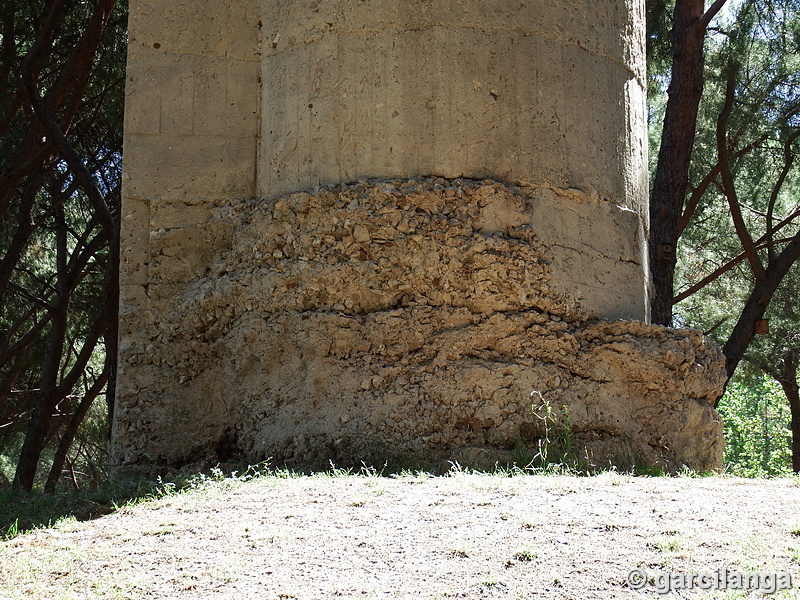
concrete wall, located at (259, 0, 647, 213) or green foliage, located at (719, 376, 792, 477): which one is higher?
concrete wall, located at (259, 0, 647, 213)

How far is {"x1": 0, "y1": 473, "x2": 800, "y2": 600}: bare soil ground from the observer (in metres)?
3.05

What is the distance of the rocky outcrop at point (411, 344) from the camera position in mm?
5117

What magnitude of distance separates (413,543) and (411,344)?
6.40 feet

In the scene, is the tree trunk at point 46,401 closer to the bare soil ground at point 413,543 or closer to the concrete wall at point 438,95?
the concrete wall at point 438,95

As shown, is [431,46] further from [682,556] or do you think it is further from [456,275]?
[682,556]

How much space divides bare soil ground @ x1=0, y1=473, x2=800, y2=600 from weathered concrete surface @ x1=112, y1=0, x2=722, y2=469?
988mm

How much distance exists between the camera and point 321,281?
17.3 feet

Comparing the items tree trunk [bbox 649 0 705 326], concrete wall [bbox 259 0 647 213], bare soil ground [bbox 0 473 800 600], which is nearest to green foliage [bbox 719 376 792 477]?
tree trunk [bbox 649 0 705 326]

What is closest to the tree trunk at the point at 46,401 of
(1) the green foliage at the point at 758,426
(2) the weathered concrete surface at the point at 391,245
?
(2) the weathered concrete surface at the point at 391,245

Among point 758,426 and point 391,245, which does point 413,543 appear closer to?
point 391,245

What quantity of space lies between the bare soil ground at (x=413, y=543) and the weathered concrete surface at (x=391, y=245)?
3.24 ft

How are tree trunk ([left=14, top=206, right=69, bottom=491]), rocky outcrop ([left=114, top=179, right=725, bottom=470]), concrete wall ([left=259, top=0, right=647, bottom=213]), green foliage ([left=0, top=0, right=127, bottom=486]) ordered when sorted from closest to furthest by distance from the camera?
rocky outcrop ([left=114, top=179, right=725, bottom=470]) → concrete wall ([left=259, top=0, right=647, bottom=213]) → green foliage ([left=0, top=0, right=127, bottom=486]) → tree trunk ([left=14, top=206, right=69, bottom=491])

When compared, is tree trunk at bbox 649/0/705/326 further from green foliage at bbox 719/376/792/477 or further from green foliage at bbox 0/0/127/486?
green foliage at bbox 719/376/792/477

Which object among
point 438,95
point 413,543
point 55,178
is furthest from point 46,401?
point 413,543
